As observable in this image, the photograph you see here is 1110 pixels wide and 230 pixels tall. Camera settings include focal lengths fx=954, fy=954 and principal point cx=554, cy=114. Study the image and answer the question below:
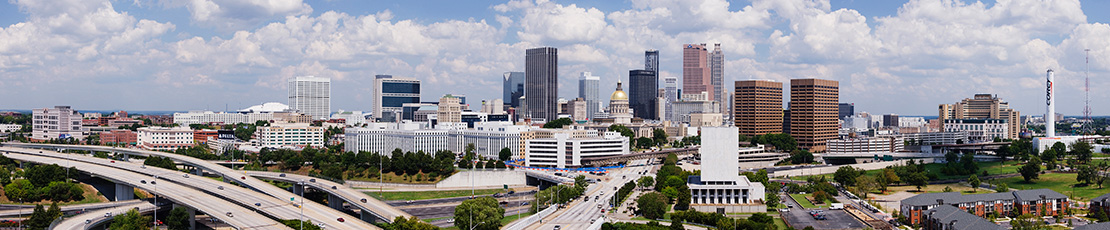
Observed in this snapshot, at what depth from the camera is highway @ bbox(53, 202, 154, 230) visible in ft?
239

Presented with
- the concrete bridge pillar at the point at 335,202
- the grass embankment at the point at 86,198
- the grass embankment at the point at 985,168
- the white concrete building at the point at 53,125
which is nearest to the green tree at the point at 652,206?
the concrete bridge pillar at the point at 335,202

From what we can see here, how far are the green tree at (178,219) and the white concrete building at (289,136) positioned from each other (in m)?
95.7

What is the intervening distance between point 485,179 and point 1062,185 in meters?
70.4

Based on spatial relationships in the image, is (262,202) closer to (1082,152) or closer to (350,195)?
(350,195)

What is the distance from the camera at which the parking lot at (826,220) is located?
81.6 meters

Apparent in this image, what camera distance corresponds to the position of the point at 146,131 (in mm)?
182750

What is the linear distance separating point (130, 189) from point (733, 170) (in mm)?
62091

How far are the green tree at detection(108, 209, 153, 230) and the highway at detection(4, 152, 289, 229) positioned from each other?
4396 mm

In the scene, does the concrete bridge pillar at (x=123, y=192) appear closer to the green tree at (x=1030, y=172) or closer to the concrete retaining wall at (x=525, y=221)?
the concrete retaining wall at (x=525, y=221)

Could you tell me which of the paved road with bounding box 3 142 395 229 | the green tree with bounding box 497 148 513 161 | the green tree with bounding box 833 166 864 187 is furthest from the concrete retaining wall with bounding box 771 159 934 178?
the paved road with bounding box 3 142 395 229

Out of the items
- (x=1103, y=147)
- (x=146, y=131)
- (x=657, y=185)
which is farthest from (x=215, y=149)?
(x=1103, y=147)

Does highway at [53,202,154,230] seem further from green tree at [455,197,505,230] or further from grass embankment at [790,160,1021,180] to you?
grass embankment at [790,160,1021,180]

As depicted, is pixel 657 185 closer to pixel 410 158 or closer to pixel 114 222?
pixel 410 158

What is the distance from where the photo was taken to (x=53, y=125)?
193m
